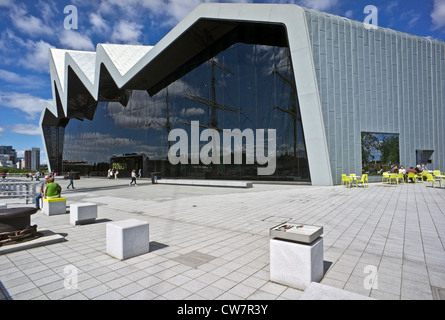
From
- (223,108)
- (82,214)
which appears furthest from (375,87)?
(82,214)

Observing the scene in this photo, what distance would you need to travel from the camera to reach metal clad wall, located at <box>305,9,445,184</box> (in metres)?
17.0

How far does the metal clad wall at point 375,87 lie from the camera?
17047 millimetres

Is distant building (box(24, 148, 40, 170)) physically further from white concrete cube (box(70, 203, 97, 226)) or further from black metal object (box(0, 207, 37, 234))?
black metal object (box(0, 207, 37, 234))

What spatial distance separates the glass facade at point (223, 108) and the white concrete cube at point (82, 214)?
1416 centimetres

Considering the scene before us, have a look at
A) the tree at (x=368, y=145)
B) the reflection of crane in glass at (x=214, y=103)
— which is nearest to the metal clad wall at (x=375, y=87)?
the tree at (x=368, y=145)

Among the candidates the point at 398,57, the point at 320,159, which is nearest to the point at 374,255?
the point at 320,159

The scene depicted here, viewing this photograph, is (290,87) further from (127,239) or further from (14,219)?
(14,219)

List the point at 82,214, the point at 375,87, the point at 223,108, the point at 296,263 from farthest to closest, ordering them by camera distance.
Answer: the point at 223,108
the point at 375,87
the point at 82,214
the point at 296,263

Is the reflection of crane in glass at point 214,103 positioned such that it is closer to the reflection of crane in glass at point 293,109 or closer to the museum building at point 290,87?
the museum building at point 290,87

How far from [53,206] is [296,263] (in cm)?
911

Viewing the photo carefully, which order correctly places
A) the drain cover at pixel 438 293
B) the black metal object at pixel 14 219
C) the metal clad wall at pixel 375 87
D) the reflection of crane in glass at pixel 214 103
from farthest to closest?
the reflection of crane in glass at pixel 214 103
the metal clad wall at pixel 375 87
the black metal object at pixel 14 219
the drain cover at pixel 438 293

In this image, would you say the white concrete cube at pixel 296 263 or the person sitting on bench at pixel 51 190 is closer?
the white concrete cube at pixel 296 263

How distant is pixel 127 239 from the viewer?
4.41 metres

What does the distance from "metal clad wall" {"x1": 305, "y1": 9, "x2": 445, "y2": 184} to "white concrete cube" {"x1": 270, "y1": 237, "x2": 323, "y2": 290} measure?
14942 millimetres
